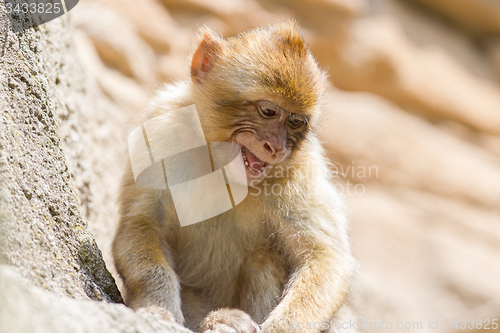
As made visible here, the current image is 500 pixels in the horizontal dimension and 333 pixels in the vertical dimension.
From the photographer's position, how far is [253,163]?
3.19 metres

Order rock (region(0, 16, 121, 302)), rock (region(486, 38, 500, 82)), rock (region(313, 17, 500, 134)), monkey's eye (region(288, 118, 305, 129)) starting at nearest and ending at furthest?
rock (region(0, 16, 121, 302)) < monkey's eye (region(288, 118, 305, 129)) < rock (region(313, 17, 500, 134)) < rock (region(486, 38, 500, 82))

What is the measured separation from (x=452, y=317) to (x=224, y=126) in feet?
17.2

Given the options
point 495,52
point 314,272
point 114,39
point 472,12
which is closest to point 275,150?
point 314,272

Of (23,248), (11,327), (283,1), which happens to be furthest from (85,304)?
(283,1)

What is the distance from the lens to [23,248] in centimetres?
220

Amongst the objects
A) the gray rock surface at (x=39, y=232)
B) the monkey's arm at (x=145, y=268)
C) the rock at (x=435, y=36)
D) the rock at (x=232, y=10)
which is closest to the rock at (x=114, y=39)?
the rock at (x=232, y=10)

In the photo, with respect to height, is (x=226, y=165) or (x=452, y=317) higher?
(x=226, y=165)

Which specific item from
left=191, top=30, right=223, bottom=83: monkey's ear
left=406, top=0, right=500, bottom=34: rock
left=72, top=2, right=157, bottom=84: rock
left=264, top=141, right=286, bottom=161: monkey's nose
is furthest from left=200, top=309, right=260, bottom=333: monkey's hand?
left=406, top=0, right=500, bottom=34: rock

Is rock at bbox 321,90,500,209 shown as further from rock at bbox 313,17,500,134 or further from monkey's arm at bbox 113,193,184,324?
monkey's arm at bbox 113,193,184,324

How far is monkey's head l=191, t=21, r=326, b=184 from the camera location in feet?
10.6

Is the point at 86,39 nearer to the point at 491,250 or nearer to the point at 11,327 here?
the point at 11,327

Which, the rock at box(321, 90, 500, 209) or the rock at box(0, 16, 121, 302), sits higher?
the rock at box(0, 16, 121, 302)

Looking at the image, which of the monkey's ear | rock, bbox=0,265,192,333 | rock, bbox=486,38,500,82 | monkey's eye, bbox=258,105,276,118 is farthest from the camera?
rock, bbox=486,38,500,82

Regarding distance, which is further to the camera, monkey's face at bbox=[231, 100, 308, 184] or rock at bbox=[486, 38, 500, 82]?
rock at bbox=[486, 38, 500, 82]
